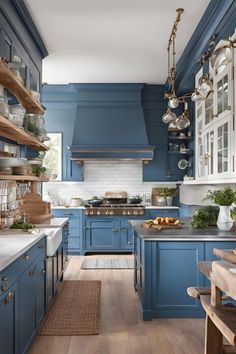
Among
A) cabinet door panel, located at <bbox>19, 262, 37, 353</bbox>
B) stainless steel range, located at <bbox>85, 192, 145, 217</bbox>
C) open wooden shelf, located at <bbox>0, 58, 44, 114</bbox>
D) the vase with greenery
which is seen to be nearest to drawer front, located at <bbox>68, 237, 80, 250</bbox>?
stainless steel range, located at <bbox>85, 192, 145, 217</bbox>

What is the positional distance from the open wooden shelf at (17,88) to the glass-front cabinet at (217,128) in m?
A: 1.77

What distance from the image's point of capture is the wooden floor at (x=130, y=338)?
316 centimetres

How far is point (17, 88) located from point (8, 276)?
6.94 feet

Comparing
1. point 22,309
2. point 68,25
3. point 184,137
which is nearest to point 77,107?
point 184,137

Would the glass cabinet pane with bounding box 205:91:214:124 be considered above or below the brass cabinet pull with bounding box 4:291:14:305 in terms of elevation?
above

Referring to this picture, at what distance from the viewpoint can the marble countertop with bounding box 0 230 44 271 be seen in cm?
231

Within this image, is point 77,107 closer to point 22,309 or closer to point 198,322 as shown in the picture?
point 198,322

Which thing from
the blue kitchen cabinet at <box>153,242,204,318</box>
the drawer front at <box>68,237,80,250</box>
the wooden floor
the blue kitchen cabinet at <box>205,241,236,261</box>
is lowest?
the wooden floor

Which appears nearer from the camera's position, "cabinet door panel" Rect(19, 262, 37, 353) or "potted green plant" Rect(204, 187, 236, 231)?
"cabinet door panel" Rect(19, 262, 37, 353)

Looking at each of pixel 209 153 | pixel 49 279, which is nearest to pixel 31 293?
pixel 49 279

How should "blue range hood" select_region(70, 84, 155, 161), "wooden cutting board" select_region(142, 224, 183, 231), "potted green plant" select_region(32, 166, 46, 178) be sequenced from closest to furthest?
"wooden cutting board" select_region(142, 224, 183, 231), "potted green plant" select_region(32, 166, 46, 178), "blue range hood" select_region(70, 84, 155, 161)

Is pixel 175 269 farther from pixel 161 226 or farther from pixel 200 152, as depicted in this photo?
pixel 200 152

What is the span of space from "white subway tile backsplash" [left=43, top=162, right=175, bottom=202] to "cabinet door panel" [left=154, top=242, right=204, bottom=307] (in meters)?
4.15

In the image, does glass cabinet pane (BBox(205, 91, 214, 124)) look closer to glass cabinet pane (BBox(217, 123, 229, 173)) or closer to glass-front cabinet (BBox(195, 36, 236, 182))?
glass-front cabinet (BBox(195, 36, 236, 182))
